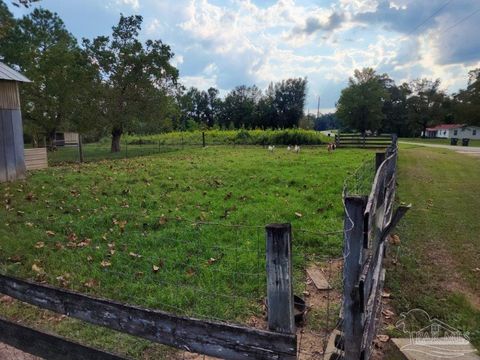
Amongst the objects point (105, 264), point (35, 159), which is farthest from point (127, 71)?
point (105, 264)

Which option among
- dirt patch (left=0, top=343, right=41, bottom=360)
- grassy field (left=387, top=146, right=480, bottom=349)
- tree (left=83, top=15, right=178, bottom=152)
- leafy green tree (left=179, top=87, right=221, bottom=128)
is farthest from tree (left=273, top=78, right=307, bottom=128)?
dirt patch (left=0, top=343, right=41, bottom=360)

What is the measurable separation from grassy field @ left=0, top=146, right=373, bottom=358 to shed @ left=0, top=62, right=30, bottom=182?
2.75 metres

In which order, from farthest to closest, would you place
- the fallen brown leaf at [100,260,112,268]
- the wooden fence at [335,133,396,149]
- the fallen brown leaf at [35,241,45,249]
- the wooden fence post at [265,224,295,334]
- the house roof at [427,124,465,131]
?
the house roof at [427,124,465,131], the wooden fence at [335,133,396,149], the fallen brown leaf at [35,241,45,249], the fallen brown leaf at [100,260,112,268], the wooden fence post at [265,224,295,334]

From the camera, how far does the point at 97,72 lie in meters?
25.3

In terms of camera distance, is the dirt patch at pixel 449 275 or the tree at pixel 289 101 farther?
the tree at pixel 289 101

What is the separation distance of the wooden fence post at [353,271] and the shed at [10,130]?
1364 centimetres

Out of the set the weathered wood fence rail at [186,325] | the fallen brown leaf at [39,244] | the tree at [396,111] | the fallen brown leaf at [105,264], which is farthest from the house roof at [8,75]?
the tree at [396,111]

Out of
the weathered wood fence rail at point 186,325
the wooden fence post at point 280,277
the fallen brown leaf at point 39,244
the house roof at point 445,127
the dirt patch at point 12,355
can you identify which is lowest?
the dirt patch at point 12,355

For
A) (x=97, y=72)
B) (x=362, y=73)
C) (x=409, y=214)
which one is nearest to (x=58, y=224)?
(x=409, y=214)

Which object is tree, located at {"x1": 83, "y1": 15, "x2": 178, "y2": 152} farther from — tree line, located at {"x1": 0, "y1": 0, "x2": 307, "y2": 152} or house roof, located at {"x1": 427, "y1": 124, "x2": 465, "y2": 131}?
house roof, located at {"x1": 427, "y1": 124, "x2": 465, "y2": 131}

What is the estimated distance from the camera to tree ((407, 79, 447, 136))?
7412cm

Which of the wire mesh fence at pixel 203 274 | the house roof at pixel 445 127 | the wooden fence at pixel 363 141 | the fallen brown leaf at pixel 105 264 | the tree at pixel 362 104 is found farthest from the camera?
the house roof at pixel 445 127

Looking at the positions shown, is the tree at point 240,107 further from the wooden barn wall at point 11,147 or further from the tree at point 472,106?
the wooden barn wall at point 11,147

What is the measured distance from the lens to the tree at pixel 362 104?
59500 millimetres
